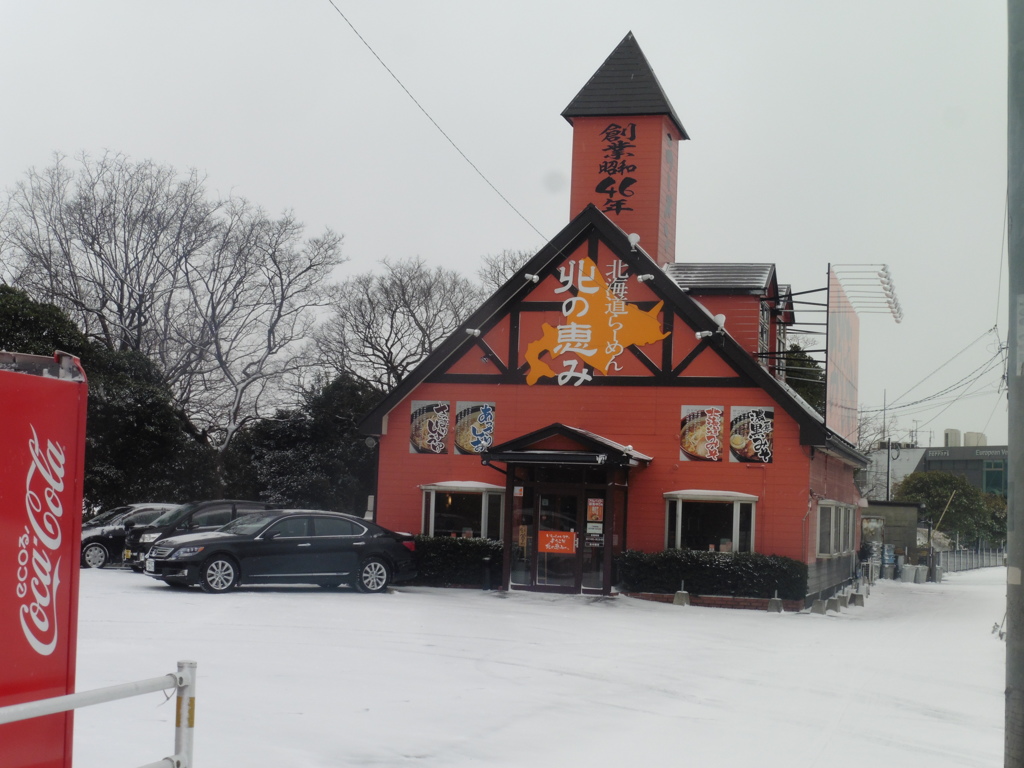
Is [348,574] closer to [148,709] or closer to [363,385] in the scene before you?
[148,709]

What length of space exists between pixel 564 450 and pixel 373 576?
447 centimetres

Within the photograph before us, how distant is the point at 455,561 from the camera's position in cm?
2167

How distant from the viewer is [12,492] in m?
4.06

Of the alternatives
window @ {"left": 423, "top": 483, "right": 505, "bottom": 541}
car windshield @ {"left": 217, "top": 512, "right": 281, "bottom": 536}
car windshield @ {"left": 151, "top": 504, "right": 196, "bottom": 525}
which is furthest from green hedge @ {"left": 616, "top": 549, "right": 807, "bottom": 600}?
car windshield @ {"left": 151, "top": 504, "right": 196, "bottom": 525}

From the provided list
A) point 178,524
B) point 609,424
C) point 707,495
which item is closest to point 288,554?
point 178,524

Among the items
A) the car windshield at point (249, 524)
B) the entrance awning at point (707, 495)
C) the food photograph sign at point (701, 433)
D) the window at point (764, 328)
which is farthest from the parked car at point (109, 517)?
the window at point (764, 328)

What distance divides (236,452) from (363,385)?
18.9 ft

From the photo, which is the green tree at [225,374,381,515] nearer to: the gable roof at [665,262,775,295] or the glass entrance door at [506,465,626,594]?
the gable roof at [665,262,775,295]

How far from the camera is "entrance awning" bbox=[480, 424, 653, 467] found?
66.0 ft

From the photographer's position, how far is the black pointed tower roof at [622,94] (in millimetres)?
25359

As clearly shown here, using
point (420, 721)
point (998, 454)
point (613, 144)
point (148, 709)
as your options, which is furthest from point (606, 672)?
point (998, 454)

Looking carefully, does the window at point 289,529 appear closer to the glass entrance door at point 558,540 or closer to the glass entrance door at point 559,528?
the glass entrance door at point 559,528

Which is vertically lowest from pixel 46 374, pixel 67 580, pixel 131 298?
pixel 67 580

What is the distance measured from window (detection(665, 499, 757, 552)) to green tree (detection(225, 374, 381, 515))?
20846 mm
